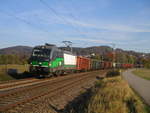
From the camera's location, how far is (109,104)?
8180 millimetres

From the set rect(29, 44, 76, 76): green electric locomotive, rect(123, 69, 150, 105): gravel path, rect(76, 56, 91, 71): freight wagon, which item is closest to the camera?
rect(123, 69, 150, 105): gravel path

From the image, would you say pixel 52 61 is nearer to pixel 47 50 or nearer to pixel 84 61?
pixel 47 50

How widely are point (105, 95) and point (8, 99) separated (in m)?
4.66

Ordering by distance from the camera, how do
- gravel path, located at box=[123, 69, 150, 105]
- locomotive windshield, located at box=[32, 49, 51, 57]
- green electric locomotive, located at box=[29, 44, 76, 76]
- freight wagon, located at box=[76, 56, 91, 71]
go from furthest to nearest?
freight wagon, located at box=[76, 56, 91, 71] < locomotive windshield, located at box=[32, 49, 51, 57] < green electric locomotive, located at box=[29, 44, 76, 76] < gravel path, located at box=[123, 69, 150, 105]

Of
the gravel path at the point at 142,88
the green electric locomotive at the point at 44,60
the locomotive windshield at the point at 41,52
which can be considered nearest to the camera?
the gravel path at the point at 142,88

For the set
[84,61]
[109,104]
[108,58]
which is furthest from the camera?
[108,58]

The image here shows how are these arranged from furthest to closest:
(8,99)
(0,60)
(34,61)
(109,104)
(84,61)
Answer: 1. (0,60)
2. (84,61)
3. (34,61)
4. (8,99)
5. (109,104)

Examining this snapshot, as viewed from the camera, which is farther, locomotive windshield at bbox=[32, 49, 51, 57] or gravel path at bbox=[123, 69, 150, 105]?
locomotive windshield at bbox=[32, 49, 51, 57]

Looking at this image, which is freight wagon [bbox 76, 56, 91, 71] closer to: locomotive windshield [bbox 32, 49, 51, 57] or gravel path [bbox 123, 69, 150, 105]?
gravel path [bbox 123, 69, 150, 105]

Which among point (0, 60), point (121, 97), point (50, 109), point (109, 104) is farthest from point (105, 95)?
point (0, 60)

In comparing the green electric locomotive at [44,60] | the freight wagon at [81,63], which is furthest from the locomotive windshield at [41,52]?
the freight wagon at [81,63]

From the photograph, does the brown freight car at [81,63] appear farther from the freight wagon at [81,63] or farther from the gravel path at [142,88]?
the gravel path at [142,88]

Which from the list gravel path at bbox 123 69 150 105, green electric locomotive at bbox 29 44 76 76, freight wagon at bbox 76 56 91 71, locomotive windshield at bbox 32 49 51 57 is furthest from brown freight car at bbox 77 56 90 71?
locomotive windshield at bbox 32 49 51 57

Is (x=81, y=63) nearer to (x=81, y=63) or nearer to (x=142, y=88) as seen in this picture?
(x=81, y=63)
